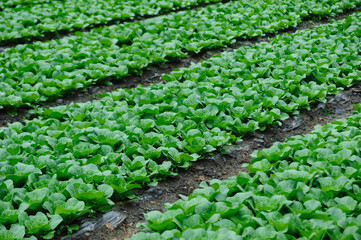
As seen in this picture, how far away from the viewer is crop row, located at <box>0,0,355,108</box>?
5.93 metres

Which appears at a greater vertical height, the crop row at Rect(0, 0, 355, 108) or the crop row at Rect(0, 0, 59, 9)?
the crop row at Rect(0, 0, 59, 9)

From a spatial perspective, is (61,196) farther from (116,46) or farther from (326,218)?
A: (116,46)

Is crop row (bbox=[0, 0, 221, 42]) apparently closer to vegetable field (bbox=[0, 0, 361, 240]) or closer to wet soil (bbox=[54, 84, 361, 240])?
vegetable field (bbox=[0, 0, 361, 240])

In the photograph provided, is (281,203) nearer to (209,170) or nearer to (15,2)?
(209,170)

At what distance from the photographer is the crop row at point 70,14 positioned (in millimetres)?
8844

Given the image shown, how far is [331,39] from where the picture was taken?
707 centimetres

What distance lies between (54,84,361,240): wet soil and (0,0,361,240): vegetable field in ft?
0.07

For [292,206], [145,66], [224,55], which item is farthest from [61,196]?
[224,55]

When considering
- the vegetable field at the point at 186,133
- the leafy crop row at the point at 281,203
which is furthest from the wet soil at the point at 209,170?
the leafy crop row at the point at 281,203

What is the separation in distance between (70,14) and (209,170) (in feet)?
24.3

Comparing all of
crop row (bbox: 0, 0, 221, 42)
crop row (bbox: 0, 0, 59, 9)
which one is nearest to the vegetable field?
crop row (bbox: 0, 0, 221, 42)

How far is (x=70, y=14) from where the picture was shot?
983 cm

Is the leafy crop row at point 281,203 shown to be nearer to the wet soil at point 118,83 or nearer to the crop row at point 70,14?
the wet soil at point 118,83

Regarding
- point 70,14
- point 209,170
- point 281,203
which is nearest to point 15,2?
point 70,14
